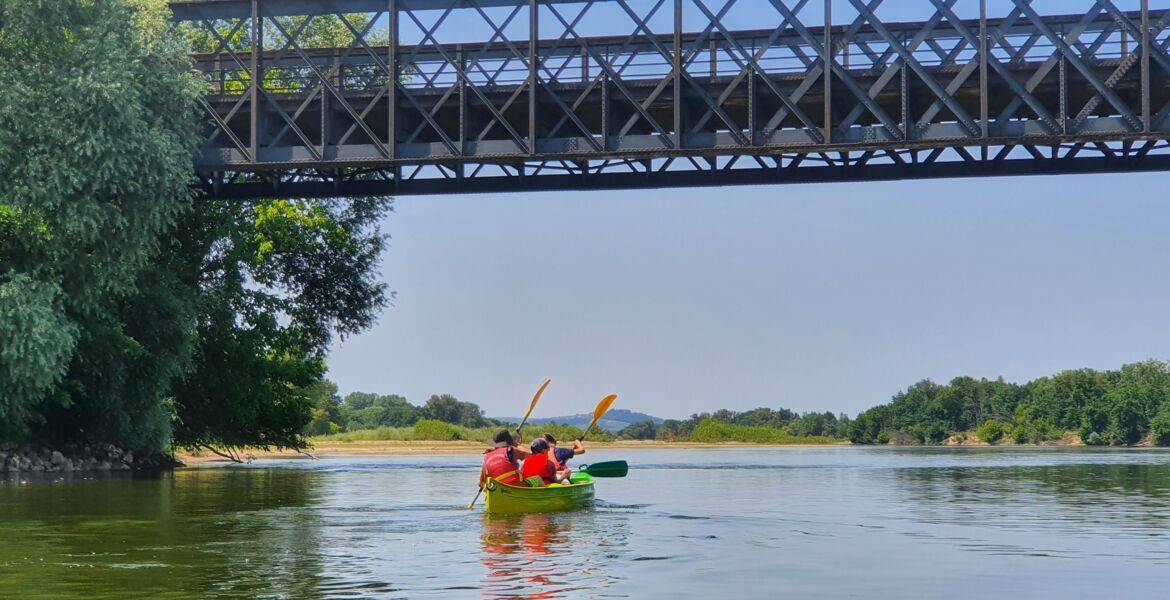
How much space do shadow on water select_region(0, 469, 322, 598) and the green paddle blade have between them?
19.4 feet

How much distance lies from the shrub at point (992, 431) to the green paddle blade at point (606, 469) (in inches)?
4839

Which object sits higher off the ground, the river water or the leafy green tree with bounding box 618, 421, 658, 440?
the leafy green tree with bounding box 618, 421, 658, 440

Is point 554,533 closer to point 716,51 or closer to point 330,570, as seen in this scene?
point 330,570

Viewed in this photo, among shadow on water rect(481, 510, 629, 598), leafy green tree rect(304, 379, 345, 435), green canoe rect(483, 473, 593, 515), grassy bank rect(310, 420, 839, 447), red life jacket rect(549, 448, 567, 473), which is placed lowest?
shadow on water rect(481, 510, 629, 598)

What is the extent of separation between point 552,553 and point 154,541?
5.63 metres

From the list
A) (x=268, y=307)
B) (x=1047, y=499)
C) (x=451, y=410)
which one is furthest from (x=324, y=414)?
(x=1047, y=499)

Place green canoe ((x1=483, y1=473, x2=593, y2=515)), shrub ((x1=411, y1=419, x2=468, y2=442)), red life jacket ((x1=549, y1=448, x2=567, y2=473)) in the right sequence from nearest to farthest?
1. green canoe ((x1=483, y1=473, x2=593, y2=515))
2. red life jacket ((x1=549, y1=448, x2=567, y2=473))
3. shrub ((x1=411, y1=419, x2=468, y2=442))

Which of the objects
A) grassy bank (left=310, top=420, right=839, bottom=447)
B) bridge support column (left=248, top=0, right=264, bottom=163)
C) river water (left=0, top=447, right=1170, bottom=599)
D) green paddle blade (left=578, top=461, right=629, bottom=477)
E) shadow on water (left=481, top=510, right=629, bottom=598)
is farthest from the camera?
grassy bank (left=310, top=420, right=839, bottom=447)

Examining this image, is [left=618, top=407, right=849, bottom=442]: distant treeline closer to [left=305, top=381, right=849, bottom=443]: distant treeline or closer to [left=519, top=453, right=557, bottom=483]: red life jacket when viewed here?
[left=305, top=381, right=849, bottom=443]: distant treeline

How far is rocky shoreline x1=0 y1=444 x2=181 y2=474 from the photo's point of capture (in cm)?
4094

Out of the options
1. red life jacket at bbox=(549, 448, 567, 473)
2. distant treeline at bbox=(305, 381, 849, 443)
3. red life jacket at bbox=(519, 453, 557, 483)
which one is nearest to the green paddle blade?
red life jacket at bbox=(549, 448, 567, 473)

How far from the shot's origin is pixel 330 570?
17.3m

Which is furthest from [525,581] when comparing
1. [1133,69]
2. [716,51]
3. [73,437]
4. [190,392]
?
[190,392]

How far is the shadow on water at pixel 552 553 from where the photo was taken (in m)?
15.8
